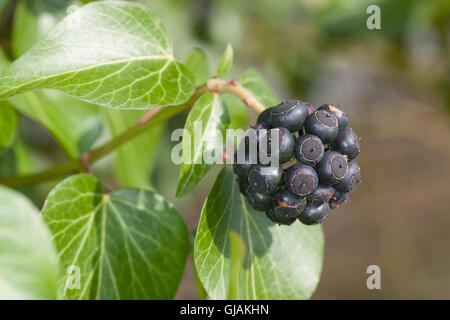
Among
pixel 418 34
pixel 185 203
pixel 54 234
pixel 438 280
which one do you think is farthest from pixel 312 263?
pixel 438 280

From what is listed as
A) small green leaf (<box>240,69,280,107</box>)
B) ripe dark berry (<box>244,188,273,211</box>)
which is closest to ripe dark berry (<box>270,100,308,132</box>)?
ripe dark berry (<box>244,188,273,211</box>)

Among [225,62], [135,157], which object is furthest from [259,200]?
[135,157]

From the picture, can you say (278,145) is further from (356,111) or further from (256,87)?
(356,111)

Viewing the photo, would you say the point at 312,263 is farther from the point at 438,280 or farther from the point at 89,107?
the point at 438,280

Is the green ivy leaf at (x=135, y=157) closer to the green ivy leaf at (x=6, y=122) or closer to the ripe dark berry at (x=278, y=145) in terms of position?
the green ivy leaf at (x=6, y=122)

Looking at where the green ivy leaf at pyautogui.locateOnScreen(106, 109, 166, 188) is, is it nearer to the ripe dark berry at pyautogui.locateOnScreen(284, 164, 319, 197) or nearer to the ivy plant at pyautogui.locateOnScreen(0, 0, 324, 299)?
the ivy plant at pyautogui.locateOnScreen(0, 0, 324, 299)

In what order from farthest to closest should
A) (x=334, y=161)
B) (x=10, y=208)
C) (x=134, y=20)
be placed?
(x=134, y=20)
(x=334, y=161)
(x=10, y=208)

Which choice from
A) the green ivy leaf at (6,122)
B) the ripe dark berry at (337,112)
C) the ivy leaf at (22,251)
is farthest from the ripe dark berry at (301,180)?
the green ivy leaf at (6,122)
